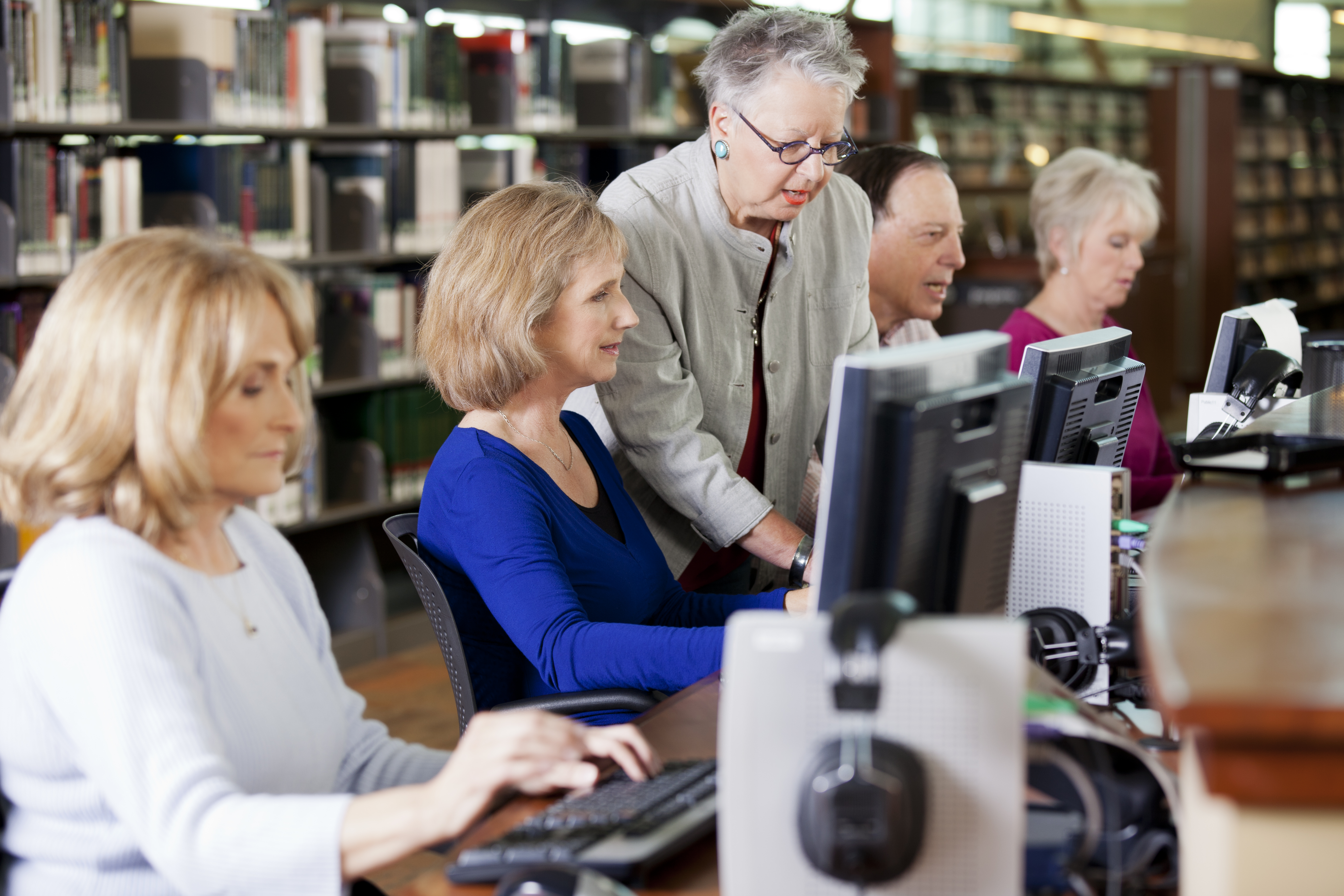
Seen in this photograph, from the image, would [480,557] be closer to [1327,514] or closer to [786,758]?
[786,758]

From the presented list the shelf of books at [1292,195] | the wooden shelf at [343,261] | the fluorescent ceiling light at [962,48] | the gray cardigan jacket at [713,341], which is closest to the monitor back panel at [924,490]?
the gray cardigan jacket at [713,341]

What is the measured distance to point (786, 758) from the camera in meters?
0.94

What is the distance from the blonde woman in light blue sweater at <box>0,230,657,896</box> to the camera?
1.08m

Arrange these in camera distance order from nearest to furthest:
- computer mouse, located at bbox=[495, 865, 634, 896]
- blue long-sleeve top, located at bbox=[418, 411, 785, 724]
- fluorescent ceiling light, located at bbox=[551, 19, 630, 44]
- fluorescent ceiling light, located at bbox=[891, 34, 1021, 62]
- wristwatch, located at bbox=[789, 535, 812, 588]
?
computer mouse, located at bbox=[495, 865, 634, 896] < blue long-sleeve top, located at bbox=[418, 411, 785, 724] < wristwatch, located at bbox=[789, 535, 812, 588] < fluorescent ceiling light, located at bbox=[551, 19, 630, 44] < fluorescent ceiling light, located at bbox=[891, 34, 1021, 62]

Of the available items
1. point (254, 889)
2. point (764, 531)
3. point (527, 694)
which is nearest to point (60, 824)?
point (254, 889)

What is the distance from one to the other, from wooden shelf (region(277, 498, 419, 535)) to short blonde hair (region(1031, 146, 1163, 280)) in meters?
1.98

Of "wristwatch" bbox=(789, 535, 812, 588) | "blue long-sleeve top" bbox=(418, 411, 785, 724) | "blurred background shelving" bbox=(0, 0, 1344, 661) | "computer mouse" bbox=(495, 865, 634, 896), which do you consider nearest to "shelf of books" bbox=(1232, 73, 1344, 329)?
"blurred background shelving" bbox=(0, 0, 1344, 661)

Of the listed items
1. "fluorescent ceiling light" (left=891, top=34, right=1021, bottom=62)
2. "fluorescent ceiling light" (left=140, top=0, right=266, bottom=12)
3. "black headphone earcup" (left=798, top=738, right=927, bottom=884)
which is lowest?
"black headphone earcup" (left=798, top=738, right=927, bottom=884)

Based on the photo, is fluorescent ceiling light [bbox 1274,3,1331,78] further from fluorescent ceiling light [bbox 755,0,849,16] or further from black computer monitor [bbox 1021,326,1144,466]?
black computer monitor [bbox 1021,326,1144,466]

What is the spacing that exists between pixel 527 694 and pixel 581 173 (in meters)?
3.08

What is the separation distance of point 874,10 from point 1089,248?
3403 millimetres

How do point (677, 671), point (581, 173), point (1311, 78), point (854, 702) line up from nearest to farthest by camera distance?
point (854, 702) → point (677, 671) → point (581, 173) → point (1311, 78)

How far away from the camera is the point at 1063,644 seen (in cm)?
153

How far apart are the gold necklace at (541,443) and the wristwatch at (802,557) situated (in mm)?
372
